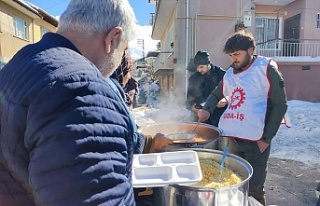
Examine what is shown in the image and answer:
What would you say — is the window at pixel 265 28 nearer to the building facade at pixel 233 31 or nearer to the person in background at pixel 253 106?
the building facade at pixel 233 31

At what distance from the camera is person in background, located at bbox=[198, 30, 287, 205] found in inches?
97.6

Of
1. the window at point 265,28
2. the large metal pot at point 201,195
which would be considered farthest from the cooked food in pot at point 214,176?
the window at point 265,28

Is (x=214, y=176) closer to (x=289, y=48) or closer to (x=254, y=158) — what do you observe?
(x=254, y=158)

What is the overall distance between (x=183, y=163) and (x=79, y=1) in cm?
92

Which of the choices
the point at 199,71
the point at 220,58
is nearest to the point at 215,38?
the point at 220,58

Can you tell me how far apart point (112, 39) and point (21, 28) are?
17.2 metres

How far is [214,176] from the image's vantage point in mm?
1602

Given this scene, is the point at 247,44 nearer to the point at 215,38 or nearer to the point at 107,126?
the point at 107,126

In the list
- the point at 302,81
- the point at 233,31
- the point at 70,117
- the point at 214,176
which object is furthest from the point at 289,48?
the point at 70,117

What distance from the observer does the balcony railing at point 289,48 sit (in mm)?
13342

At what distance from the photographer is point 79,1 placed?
0.97 m

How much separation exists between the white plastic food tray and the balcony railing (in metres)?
12.6

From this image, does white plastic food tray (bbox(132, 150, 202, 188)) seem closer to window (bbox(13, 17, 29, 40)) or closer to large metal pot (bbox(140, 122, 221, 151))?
large metal pot (bbox(140, 122, 221, 151))

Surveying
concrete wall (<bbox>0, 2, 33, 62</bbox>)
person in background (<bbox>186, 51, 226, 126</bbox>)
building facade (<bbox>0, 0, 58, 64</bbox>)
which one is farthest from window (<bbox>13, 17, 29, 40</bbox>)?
person in background (<bbox>186, 51, 226, 126</bbox>)
